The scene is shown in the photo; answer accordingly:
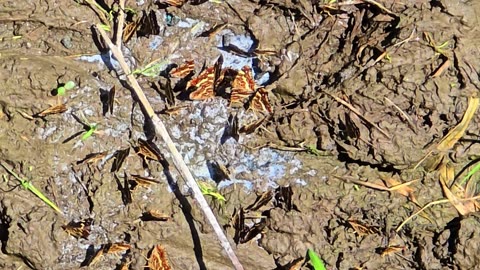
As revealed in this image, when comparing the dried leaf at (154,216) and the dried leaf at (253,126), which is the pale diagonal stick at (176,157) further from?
the dried leaf at (253,126)

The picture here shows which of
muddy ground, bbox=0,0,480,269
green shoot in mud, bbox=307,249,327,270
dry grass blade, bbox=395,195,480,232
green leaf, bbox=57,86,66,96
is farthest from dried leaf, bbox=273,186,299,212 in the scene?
green leaf, bbox=57,86,66,96

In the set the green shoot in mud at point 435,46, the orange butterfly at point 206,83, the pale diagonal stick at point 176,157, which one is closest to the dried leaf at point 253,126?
the orange butterfly at point 206,83

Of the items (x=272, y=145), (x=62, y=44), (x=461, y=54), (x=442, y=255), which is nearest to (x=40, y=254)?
(x=62, y=44)

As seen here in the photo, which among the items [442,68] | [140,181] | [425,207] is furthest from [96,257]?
[442,68]

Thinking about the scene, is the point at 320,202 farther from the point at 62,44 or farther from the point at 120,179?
the point at 62,44

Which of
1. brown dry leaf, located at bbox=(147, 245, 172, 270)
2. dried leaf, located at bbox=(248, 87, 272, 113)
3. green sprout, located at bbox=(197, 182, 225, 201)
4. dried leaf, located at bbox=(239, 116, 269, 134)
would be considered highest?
dried leaf, located at bbox=(248, 87, 272, 113)

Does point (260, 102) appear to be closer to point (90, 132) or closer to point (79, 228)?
point (90, 132)

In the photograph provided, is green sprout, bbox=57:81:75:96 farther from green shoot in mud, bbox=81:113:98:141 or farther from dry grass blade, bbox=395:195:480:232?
dry grass blade, bbox=395:195:480:232
